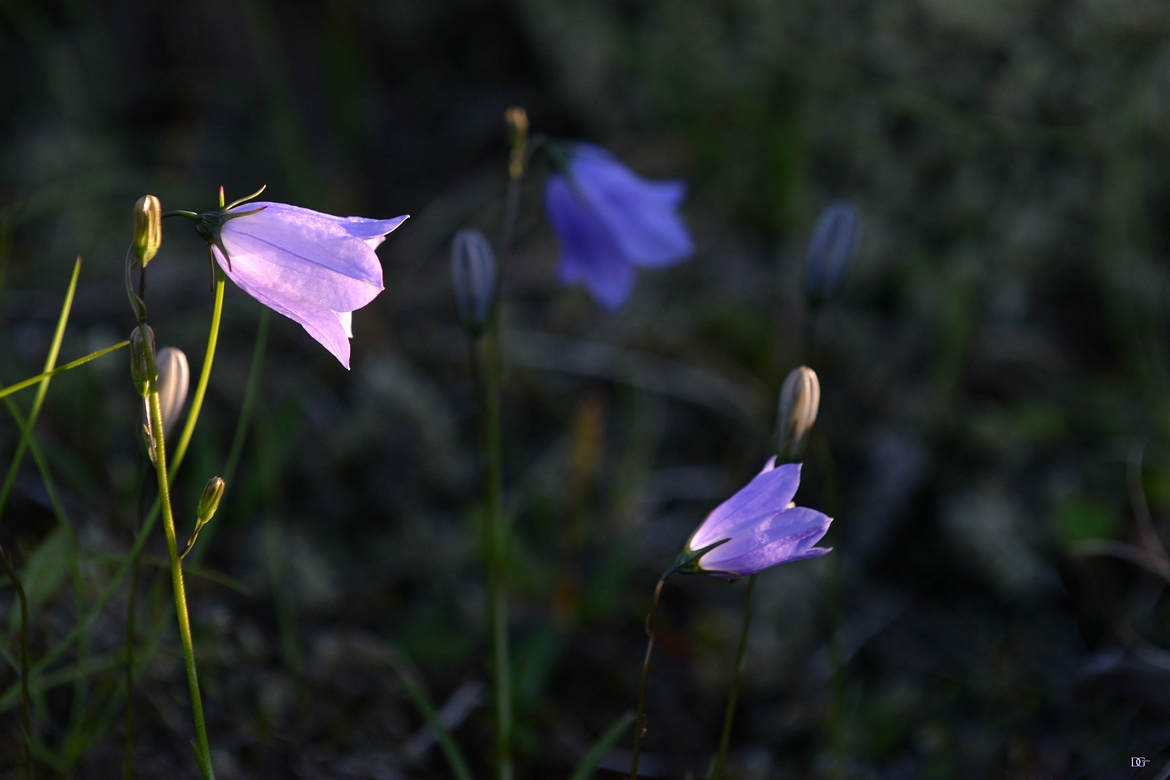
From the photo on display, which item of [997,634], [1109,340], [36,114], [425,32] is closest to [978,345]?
[1109,340]

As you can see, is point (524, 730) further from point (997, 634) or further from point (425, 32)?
point (425, 32)

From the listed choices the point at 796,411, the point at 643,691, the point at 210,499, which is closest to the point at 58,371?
the point at 210,499

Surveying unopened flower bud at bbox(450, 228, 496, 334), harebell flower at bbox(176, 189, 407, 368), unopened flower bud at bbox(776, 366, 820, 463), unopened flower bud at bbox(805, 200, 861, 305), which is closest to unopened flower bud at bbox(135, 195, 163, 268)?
harebell flower at bbox(176, 189, 407, 368)

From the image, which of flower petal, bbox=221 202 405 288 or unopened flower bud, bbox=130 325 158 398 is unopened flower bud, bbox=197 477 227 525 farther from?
flower petal, bbox=221 202 405 288

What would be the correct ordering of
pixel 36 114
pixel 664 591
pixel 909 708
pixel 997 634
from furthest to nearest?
pixel 36 114, pixel 664 591, pixel 997 634, pixel 909 708

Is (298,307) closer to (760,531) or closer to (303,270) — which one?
(303,270)

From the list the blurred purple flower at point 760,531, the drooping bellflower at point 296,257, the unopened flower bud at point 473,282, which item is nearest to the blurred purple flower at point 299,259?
the drooping bellflower at point 296,257
